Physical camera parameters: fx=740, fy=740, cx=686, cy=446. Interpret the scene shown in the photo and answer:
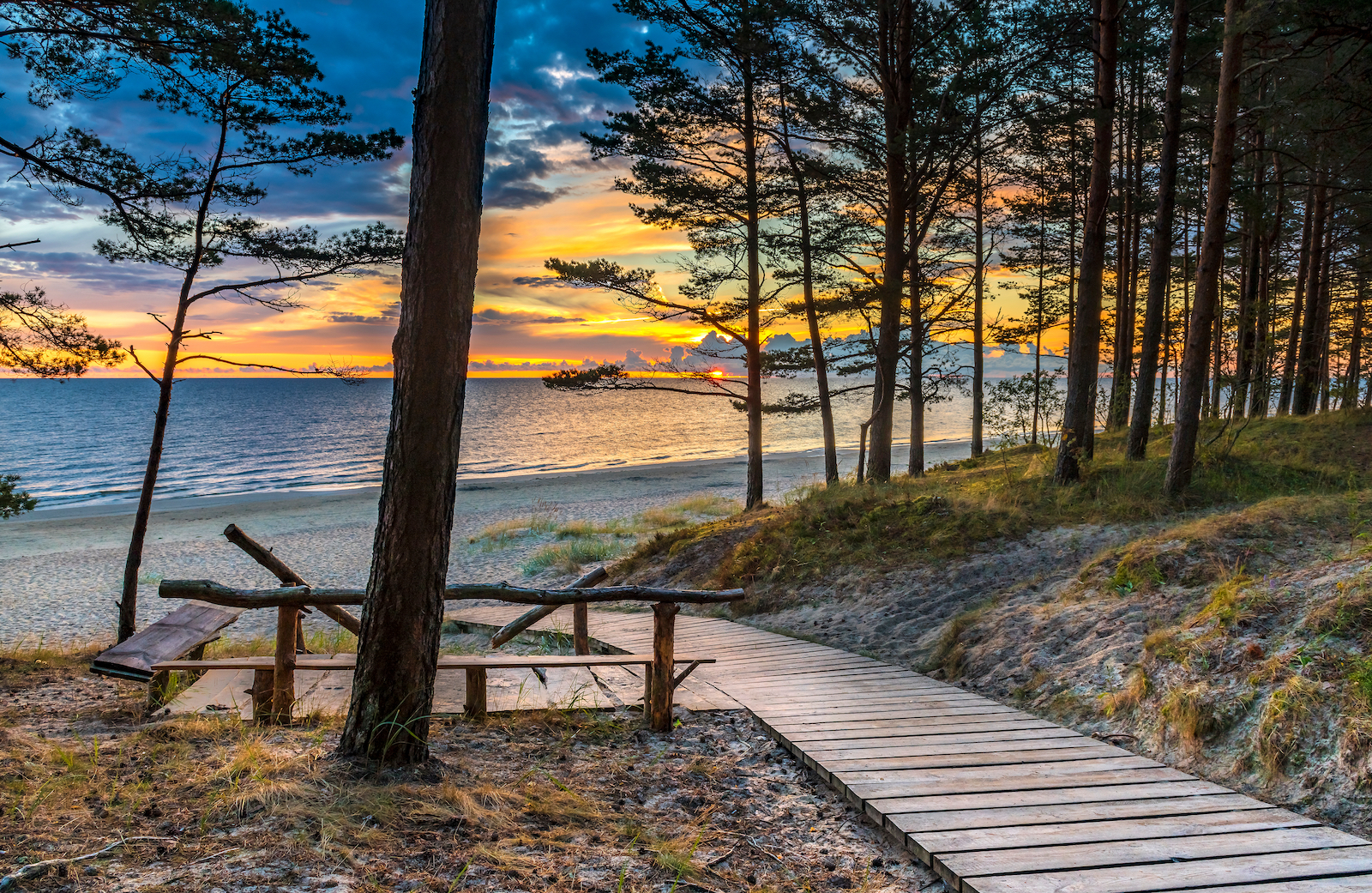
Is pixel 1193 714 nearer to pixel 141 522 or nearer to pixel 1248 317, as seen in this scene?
pixel 141 522

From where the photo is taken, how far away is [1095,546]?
28.2ft

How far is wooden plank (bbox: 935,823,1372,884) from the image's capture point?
305 cm

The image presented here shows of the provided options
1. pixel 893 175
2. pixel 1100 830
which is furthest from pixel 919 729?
pixel 893 175

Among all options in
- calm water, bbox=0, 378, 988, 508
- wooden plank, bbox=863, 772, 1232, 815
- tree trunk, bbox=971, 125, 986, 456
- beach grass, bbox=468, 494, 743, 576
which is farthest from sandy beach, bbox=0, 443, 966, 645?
wooden plank, bbox=863, 772, 1232, 815

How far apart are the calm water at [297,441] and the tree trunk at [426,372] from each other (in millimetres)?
33291

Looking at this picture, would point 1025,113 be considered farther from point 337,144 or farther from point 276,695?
point 276,695

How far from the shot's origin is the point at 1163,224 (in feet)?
35.0

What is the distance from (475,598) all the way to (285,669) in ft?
4.27

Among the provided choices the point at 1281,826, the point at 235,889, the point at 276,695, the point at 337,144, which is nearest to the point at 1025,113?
the point at 337,144

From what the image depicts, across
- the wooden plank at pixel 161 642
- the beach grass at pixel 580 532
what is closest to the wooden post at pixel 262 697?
the wooden plank at pixel 161 642

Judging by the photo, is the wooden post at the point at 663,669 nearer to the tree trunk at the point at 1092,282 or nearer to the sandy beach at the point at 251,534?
the tree trunk at the point at 1092,282

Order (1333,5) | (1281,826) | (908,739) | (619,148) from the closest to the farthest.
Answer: (1281,826), (908,739), (1333,5), (619,148)

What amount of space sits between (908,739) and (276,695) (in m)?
4.09

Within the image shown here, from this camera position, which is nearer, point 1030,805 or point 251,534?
point 1030,805
